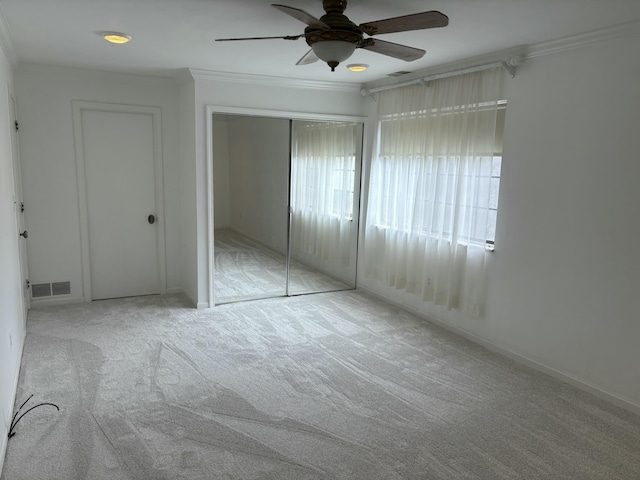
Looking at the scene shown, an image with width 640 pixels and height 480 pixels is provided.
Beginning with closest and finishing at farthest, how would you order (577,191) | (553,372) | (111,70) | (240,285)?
(577,191) < (553,372) < (111,70) < (240,285)

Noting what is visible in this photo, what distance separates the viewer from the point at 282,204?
5.22 meters

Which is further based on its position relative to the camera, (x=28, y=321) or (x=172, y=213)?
(x=172, y=213)

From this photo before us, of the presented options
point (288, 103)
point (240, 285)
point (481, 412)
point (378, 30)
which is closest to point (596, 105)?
point (378, 30)

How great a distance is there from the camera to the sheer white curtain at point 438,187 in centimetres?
390

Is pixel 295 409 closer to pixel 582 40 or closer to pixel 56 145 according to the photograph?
pixel 582 40

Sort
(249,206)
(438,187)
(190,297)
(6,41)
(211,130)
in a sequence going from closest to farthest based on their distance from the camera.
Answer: (6,41) < (438,187) < (211,130) < (249,206) < (190,297)

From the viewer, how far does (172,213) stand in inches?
211

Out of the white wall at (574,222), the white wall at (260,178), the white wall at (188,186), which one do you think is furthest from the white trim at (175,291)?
the white wall at (574,222)

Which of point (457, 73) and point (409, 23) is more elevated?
point (457, 73)

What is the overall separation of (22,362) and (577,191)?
4206 mm

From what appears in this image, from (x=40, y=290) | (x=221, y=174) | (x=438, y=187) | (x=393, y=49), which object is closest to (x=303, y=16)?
(x=393, y=49)

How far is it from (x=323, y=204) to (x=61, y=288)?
294cm

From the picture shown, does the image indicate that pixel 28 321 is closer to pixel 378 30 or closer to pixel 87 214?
pixel 87 214

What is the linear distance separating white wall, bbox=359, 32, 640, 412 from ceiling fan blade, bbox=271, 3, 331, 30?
192 cm
